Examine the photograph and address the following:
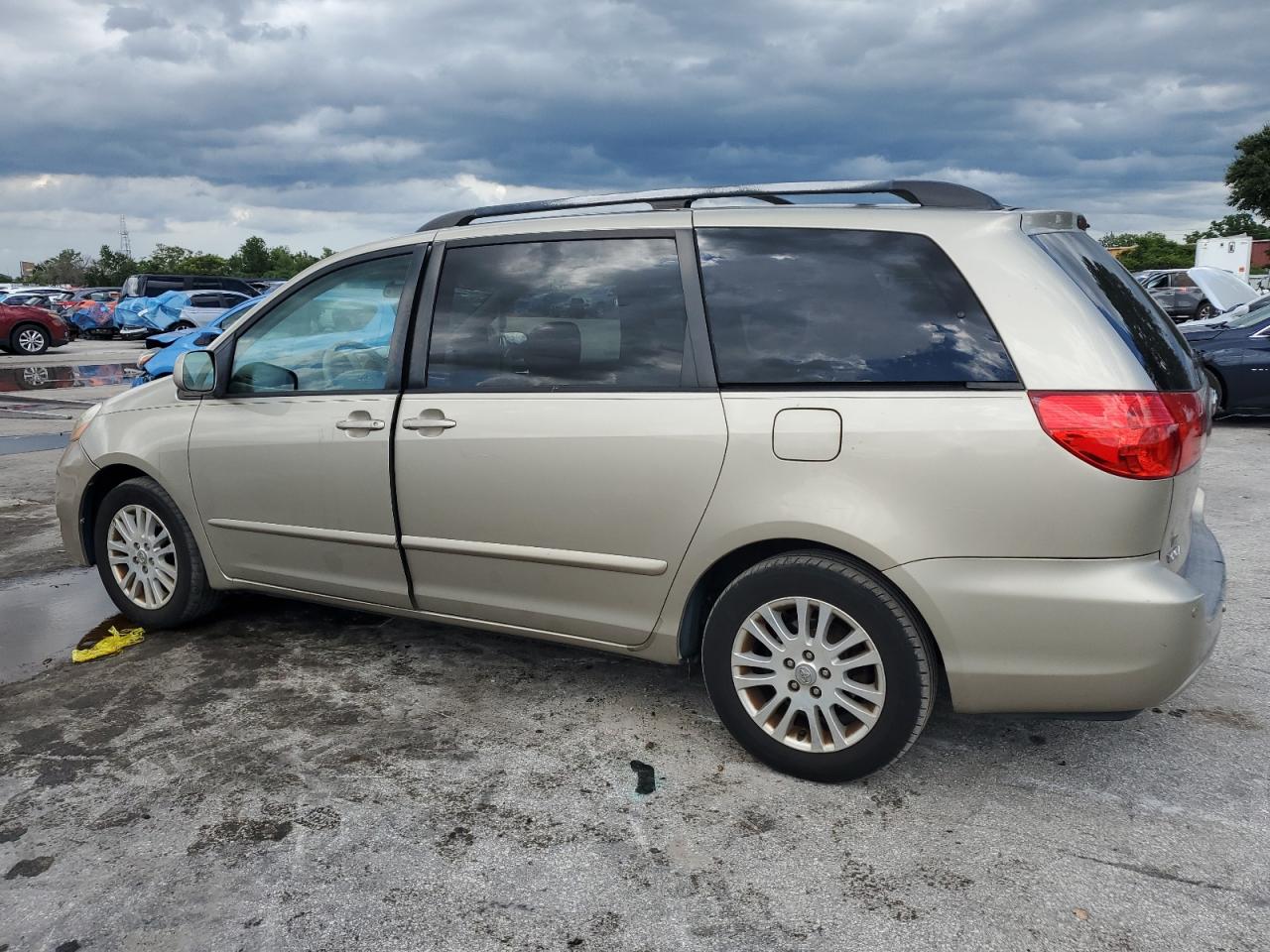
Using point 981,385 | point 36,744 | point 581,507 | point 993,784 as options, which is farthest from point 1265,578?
point 36,744

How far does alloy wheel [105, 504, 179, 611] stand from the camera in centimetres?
462

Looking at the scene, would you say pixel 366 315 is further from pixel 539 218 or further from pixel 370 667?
pixel 370 667

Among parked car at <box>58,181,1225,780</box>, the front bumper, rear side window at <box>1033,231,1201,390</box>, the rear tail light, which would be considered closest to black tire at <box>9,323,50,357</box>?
the front bumper

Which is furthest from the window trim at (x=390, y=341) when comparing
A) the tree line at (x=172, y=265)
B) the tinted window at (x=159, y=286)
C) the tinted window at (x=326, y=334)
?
the tree line at (x=172, y=265)

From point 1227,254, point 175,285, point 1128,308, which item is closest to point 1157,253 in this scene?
point 1227,254

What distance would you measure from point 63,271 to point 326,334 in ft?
388

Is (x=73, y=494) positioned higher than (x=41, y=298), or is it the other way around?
(x=41, y=298)

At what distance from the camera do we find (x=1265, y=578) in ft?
17.5

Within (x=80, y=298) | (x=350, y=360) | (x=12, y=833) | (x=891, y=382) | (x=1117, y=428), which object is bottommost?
(x=12, y=833)

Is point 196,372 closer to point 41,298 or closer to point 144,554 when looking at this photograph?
point 144,554

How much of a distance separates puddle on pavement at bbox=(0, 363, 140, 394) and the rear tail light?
55.1 feet

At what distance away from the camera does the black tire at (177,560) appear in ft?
14.9

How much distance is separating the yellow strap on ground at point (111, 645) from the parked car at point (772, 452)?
34.5 inches

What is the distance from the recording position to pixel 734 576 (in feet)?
11.3
